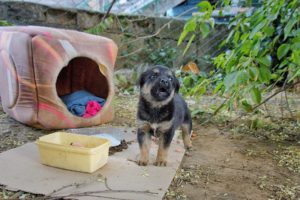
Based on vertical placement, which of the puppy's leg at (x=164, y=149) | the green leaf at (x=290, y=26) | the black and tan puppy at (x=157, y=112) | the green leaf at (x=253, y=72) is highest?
the green leaf at (x=290, y=26)

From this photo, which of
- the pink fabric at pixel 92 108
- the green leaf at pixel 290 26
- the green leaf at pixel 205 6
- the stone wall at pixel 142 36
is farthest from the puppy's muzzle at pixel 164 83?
the stone wall at pixel 142 36

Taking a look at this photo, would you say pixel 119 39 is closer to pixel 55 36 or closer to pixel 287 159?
pixel 55 36

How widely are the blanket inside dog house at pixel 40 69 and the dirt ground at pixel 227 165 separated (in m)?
0.20

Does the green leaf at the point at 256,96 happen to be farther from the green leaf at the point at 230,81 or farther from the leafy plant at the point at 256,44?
the green leaf at the point at 230,81

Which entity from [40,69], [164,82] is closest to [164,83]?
[164,82]

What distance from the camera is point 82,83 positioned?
516 cm

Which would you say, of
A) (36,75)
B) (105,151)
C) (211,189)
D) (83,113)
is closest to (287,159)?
(211,189)

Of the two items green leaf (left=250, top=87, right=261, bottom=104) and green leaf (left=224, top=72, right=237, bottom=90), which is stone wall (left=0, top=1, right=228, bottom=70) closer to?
green leaf (left=250, top=87, right=261, bottom=104)

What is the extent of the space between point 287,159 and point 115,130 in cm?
174

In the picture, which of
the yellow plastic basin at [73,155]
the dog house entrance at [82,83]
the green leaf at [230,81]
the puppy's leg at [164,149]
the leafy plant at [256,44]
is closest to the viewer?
the green leaf at [230,81]

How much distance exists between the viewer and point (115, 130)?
13.5 feet

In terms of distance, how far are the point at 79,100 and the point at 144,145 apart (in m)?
1.72

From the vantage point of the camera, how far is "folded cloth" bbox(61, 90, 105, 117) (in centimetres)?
438

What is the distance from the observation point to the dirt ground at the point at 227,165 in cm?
268
